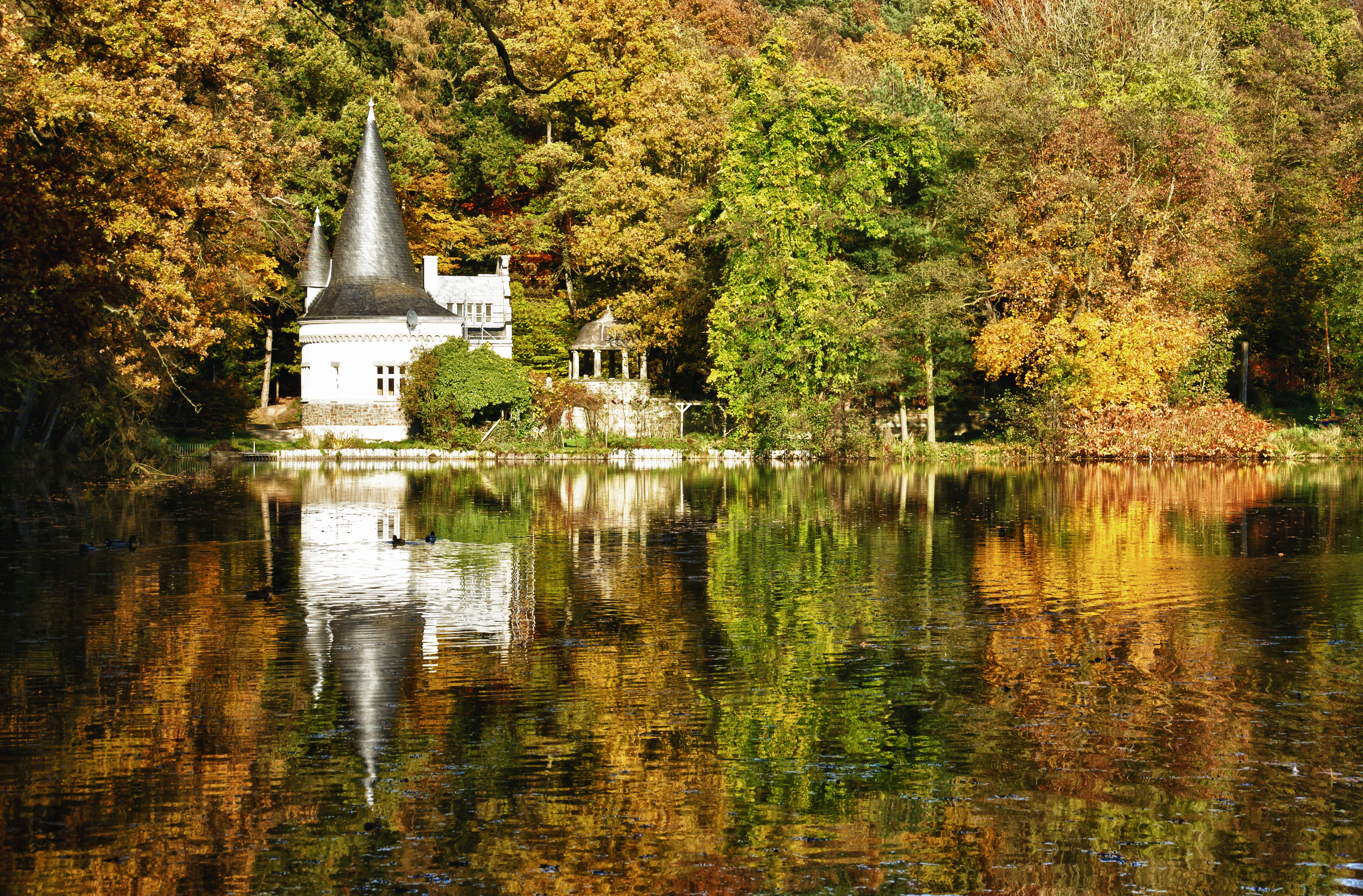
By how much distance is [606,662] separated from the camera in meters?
13.1

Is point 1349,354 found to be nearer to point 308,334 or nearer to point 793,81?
point 793,81

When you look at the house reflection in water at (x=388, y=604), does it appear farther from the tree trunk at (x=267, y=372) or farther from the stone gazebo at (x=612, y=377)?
the tree trunk at (x=267, y=372)

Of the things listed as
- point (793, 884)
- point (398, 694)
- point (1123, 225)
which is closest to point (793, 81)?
point (1123, 225)

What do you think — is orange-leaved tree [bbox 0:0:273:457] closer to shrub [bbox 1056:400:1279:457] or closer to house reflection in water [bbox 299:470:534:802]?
house reflection in water [bbox 299:470:534:802]

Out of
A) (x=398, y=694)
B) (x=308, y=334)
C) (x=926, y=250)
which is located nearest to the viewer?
(x=398, y=694)

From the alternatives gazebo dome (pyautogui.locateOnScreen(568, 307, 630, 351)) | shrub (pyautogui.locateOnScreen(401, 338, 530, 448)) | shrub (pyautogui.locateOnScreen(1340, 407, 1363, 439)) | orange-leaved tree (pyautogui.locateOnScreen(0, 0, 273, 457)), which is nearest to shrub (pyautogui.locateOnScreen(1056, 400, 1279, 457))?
shrub (pyautogui.locateOnScreen(1340, 407, 1363, 439))

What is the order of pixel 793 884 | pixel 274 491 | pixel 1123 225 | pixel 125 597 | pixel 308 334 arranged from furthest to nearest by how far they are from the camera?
pixel 308 334 < pixel 1123 225 < pixel 274 491 < pixel 125 597 < pixel 793 884

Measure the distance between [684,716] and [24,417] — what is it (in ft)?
97.3

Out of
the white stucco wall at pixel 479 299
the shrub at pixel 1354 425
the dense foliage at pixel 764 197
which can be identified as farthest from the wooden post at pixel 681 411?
the shrub at pixel 1354 425

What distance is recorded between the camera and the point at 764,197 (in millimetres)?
48062

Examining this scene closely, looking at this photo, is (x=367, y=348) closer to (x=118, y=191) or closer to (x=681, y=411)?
(x=681, y=411)

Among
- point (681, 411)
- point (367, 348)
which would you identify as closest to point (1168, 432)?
point (681, 411)

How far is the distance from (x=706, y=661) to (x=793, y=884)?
18.9 feet

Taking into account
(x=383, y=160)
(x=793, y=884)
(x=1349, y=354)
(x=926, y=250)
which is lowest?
(x=793, y=884)
